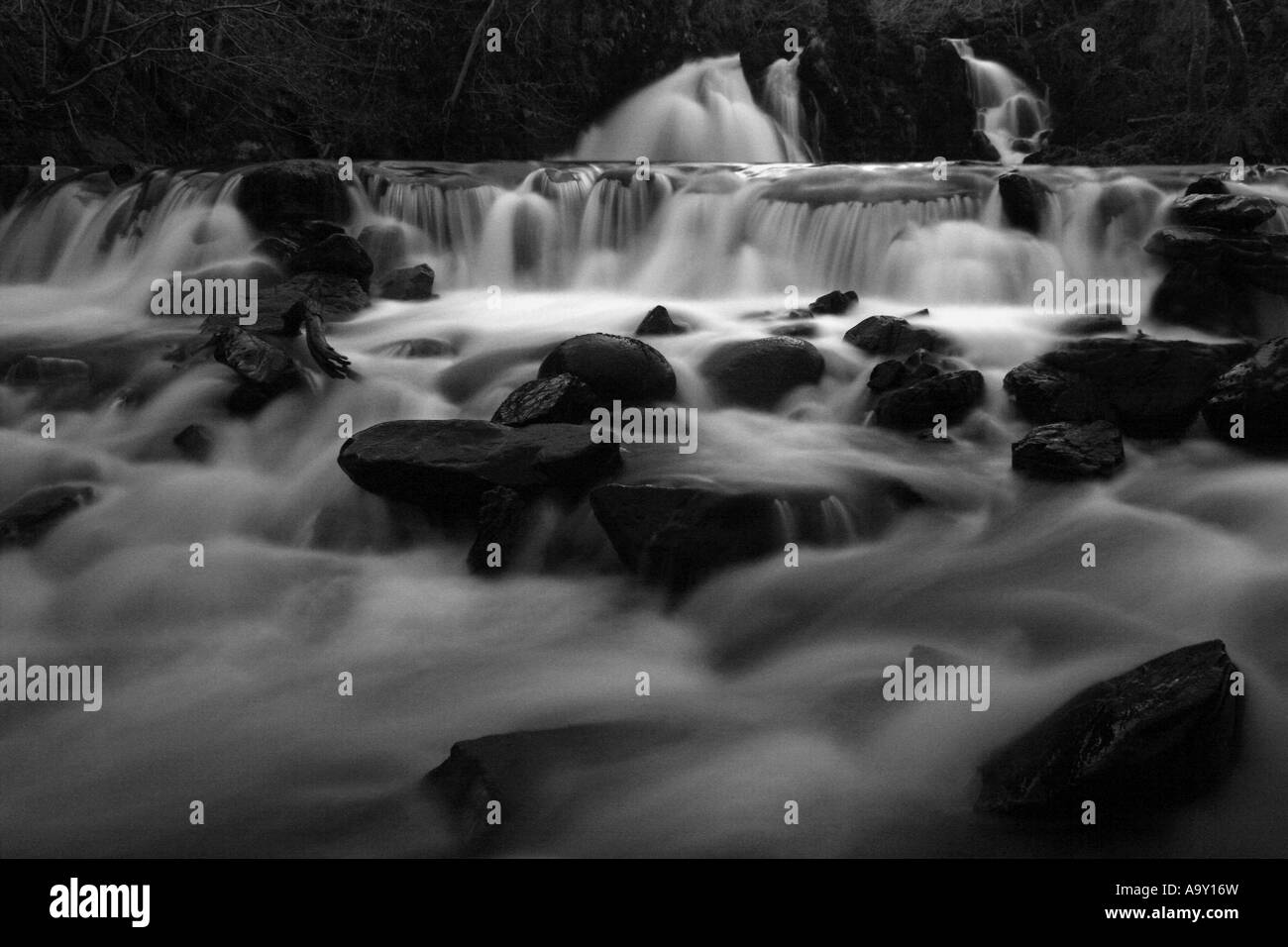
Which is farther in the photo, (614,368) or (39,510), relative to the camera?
(614,368)

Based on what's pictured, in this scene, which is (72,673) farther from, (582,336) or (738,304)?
(738,304)

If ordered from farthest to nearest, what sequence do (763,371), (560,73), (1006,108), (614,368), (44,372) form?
(1006,108), (560,73), (44,372), (763,371), (614,368)

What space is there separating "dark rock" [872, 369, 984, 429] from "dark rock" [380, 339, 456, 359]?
132 inches

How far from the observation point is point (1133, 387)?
6.67 metres

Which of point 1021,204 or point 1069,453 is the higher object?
point 1021,204

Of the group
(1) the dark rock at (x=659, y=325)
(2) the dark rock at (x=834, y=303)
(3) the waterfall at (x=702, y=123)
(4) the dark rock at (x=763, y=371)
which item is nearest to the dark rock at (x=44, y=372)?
(1) the dark rock at (x=659, y=325)

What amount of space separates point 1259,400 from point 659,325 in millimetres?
4138

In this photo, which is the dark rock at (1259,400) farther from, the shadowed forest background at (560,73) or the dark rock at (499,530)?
the shadowed forest background at (560,73)

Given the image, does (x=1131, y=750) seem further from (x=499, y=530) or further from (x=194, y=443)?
(x=194, y=443)

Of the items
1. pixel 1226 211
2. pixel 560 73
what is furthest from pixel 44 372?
pixel 560 73

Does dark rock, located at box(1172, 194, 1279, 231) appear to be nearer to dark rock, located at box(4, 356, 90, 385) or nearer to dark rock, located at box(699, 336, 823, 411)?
dark rock, located at box(699, 336, 823, 411)

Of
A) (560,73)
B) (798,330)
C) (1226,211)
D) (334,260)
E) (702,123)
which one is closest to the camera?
(798,330)

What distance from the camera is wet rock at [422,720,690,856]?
3660 mm

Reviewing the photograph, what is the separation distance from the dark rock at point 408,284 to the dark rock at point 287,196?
4.98ft
